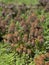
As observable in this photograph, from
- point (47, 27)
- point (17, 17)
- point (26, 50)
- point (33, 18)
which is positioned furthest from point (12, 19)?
point (26, 50)

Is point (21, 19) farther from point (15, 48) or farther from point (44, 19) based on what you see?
point (15, 48)

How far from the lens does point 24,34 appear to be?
29.3 ft

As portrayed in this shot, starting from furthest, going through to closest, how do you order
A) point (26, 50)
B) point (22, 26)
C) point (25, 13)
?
point (25, 13) → point (22, 26) → point (26, 50)

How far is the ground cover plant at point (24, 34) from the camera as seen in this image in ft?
25.9

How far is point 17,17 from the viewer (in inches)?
405

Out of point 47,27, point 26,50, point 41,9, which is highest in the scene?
point 41,9

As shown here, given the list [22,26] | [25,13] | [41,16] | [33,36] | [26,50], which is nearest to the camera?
[26,50]

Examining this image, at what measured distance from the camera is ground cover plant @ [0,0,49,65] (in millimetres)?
7886

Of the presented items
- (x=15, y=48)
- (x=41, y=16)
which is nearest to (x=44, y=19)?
(x=41, y=16)

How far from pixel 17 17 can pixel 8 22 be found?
1.34 feet

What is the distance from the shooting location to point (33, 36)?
875 cm

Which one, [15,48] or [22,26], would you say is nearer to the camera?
[15,48]

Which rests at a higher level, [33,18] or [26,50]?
[33,18]

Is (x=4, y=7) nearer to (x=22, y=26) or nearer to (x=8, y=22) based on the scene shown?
(x=8, y=22)
